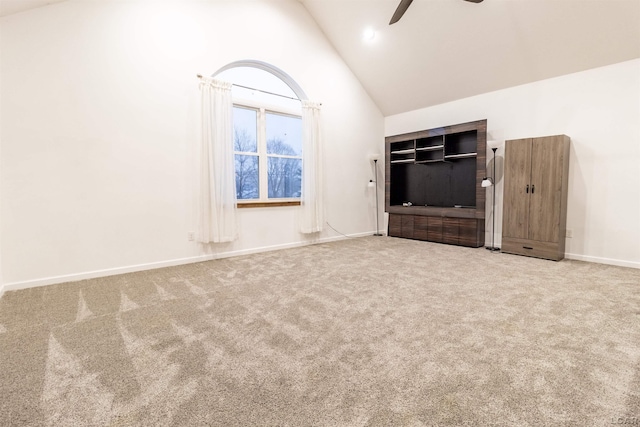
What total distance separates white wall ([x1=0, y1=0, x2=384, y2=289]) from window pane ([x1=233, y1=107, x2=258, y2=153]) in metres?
0.68

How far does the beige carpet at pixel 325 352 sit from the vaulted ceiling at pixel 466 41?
2.74m

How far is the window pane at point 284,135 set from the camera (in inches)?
185

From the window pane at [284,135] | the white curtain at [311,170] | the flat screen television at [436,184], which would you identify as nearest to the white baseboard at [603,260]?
the flat screen television at [436,184]

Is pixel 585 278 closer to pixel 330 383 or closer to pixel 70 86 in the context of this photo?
pixel 330 383

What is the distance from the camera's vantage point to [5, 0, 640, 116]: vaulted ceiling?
3299 mm

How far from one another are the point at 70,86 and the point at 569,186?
606cm

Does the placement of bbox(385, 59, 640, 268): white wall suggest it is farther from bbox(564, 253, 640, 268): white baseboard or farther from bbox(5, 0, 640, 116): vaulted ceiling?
bbox(5, 0, 640, 116): vaulted ceiling

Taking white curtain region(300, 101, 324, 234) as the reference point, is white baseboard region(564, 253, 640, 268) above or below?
below

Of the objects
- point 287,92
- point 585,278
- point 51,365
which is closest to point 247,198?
point 287,92

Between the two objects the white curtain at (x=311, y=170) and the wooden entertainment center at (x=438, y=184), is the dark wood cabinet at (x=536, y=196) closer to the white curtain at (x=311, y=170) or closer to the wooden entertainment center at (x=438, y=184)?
the wooden entertainment center at (x=438, y=184)

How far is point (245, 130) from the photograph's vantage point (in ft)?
14.6

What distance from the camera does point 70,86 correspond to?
9.78 feet

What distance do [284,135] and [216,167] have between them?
1.47 meters

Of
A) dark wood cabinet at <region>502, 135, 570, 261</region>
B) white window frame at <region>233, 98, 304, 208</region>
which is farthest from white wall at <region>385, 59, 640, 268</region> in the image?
white window frame at <region>233, 98, 304, 208</region>
